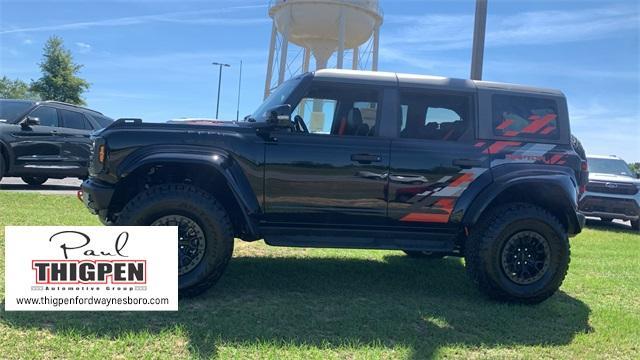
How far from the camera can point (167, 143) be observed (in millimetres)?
4227

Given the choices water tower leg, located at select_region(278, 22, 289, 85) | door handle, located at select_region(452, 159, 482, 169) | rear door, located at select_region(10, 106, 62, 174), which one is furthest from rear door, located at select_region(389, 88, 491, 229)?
water tower leg, located at select_region(278, 22, 289, 85)

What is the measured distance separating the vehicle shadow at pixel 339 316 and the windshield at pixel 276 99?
1.62 m

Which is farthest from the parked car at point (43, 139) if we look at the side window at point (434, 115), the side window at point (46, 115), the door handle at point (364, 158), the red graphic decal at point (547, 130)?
the red graphic decal at point (547, 130)

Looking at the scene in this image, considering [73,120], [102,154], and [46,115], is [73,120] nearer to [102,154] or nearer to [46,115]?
[46,115]

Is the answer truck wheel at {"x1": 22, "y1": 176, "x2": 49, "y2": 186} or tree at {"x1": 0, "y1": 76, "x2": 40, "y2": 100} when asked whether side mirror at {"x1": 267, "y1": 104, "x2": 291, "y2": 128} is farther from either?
tree at {"x1": 0, "y1": 76, "x2": 40, "y2": 100}

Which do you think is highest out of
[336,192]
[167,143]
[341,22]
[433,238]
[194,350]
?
[341,22]

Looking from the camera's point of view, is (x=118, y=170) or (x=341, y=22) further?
(x=341, y=22)

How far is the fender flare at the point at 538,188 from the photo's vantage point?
455 centimetres

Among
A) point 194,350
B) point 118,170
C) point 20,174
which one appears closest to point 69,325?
point 194,350

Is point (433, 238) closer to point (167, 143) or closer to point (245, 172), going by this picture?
point (245, 172)

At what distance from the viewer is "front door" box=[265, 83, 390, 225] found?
4.41 meters

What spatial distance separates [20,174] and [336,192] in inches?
319

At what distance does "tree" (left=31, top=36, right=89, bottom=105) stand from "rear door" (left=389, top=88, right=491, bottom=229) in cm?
3145

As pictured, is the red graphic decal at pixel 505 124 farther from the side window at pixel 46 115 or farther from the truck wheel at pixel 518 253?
the side window at pixel 46 115
